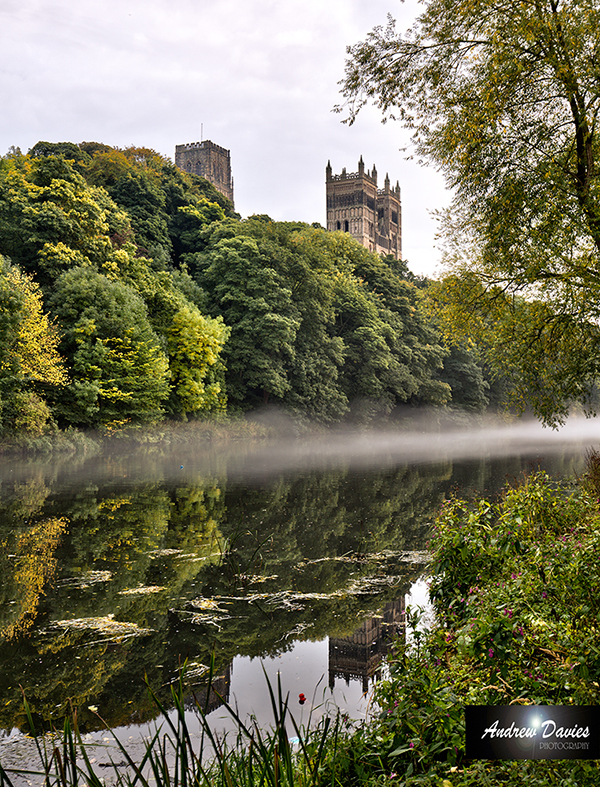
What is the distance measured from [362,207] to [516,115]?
356 ft

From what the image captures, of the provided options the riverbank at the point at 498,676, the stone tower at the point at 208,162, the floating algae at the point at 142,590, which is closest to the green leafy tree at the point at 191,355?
the floating algae at the point at 142,590

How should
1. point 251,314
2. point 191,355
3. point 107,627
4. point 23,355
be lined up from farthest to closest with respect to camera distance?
point 251,314, point 191,355, point 23,355, point 107,627

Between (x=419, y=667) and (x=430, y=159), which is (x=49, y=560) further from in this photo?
(x=430, y=159)

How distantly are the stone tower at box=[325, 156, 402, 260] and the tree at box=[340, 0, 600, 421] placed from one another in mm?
102564

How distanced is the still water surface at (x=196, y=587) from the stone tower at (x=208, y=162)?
9563cm

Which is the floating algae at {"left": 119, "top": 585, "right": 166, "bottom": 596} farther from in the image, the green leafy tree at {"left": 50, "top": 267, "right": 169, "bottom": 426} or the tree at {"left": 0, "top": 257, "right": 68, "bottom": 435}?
the green leafy tree at {"left": 50, "top": 267, "right": 169, "bottom": 426}

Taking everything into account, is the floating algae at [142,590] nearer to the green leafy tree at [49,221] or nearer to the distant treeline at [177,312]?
the distant treeline at [177,312]

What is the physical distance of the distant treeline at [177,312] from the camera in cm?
2833

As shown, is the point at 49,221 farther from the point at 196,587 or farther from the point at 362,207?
the point at 362,207

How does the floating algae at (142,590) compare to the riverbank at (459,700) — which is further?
the floating algae at (142,590)

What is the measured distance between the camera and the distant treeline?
28.3 metres

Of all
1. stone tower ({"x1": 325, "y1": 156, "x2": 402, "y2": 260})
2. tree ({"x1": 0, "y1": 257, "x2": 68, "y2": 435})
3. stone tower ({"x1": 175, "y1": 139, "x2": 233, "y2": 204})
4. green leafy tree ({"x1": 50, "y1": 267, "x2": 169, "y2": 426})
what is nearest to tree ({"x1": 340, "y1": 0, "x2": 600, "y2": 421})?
tree ({"x1": 0, "y1": 257, "x2": 68, "y2": 435})

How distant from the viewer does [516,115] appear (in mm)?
10016

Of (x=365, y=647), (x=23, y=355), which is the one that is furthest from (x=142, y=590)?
(x=23, y=355)
